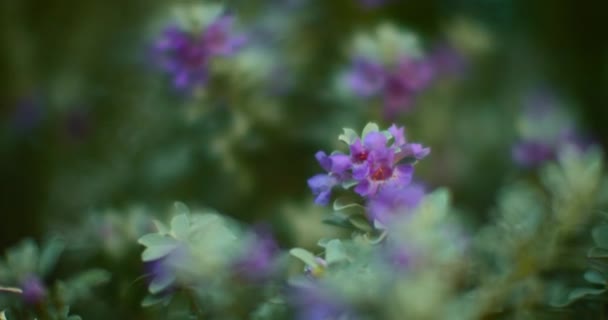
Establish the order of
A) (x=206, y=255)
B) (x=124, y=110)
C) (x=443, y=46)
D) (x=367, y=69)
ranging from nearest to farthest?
(x=206, y=255)
(x=367, y=69)
(x=124, y=110)
(x=443, y=46)

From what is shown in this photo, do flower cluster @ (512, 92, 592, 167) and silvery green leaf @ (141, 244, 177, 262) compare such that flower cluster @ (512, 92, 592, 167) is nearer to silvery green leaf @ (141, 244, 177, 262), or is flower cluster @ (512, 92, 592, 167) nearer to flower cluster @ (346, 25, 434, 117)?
flower cluster @ (346, 25, 434, 117)

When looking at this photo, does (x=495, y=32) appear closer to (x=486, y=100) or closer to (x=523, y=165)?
(x=486, y=100)

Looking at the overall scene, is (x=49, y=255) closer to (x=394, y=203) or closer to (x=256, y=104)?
(x=394, y=203)

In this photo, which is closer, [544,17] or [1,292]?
[1,292]

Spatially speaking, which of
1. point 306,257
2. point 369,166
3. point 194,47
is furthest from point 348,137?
point 194,47

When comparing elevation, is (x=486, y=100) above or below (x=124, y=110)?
above

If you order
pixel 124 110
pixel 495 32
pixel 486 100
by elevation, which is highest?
pixel 495 32

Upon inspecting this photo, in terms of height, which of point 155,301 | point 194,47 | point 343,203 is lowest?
point 155,301

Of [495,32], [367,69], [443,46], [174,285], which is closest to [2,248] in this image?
[367,69]
